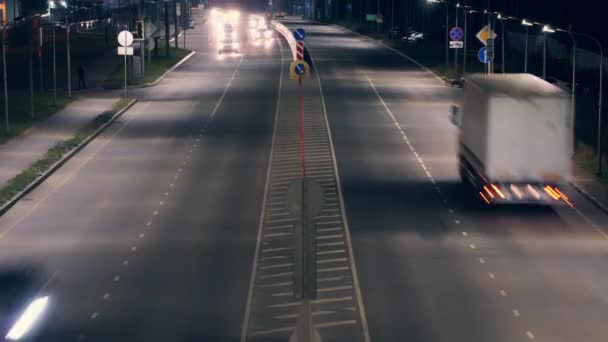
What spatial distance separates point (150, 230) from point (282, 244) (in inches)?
160

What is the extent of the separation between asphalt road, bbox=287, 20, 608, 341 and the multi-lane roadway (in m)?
0.07

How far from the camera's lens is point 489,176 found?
1422 inches

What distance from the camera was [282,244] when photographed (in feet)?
109

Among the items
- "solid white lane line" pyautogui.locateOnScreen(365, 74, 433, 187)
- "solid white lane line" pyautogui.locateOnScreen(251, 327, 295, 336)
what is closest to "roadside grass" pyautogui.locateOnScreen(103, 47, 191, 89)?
"solid white lane line" pyautogui.locateOnScreen(365, 74, 433, 187)

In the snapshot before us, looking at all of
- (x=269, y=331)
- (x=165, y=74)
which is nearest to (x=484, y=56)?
(x=165, y=74)

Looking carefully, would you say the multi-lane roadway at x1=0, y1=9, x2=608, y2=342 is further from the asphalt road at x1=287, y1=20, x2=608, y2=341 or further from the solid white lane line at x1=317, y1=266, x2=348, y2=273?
the solid white lane line at x1=317, y1=266, x2=348, y2=273

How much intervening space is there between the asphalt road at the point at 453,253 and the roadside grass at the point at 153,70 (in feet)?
98.9

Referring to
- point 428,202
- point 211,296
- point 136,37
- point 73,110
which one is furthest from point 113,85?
point 211,296

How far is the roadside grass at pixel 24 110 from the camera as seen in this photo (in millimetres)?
57250

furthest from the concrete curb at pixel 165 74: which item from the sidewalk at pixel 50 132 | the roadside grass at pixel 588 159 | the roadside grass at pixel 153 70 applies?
the roadside grass at pixel 588 159

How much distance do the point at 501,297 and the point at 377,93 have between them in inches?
1943

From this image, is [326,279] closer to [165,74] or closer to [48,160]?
[48,160]

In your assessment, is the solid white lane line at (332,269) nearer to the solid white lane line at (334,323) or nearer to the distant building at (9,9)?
the solid white lane line at (334,323)

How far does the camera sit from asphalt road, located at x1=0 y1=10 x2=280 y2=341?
25625 millimetres
